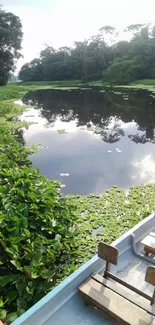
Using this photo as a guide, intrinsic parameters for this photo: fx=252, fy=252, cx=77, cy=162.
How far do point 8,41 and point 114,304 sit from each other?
41.3 meters

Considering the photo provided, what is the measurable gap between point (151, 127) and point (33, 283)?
11.3 m

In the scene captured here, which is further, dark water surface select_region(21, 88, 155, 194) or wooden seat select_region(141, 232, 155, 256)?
dark water surface select_region(21, 88, 155, 194)

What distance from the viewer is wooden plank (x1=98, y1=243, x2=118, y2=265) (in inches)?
99.7

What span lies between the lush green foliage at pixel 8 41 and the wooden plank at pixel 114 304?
133 ft

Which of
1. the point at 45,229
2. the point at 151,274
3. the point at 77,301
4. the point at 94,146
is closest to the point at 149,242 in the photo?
the point at 151,274

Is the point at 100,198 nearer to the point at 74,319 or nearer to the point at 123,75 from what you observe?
the point at 74,319

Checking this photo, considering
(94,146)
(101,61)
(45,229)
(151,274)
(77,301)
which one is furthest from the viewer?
(101,61)

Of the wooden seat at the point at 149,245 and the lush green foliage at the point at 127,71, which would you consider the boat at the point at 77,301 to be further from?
the lush green foliage at the point at 127,71

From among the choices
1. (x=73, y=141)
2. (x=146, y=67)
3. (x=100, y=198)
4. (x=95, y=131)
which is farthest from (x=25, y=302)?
(x=146, y=67)

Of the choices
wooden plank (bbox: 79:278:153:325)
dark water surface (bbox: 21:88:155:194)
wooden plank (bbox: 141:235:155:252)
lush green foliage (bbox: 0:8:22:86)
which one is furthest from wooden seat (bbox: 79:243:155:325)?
lush green foliage (bbox: 0:8:22:86)

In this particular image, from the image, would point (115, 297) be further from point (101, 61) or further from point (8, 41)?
point (101, 61)

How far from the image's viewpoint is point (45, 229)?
3717 mm

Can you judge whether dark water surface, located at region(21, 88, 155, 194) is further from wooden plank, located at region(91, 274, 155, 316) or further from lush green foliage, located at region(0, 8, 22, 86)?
lush green foliage, located at region(0, 8, 22, 86)

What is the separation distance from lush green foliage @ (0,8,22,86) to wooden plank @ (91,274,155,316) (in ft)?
132
